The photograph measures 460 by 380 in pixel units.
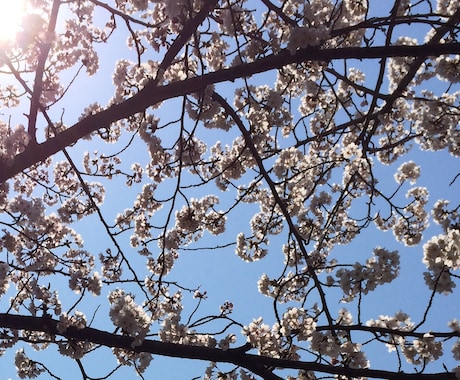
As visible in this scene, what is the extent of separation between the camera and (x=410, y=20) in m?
4.32

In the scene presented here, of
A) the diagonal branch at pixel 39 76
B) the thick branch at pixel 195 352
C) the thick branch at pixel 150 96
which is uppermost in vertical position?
the diagonal branch at pixel 39 76

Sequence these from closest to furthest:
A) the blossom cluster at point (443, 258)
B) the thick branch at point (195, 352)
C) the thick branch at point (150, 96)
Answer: the thick branch at point (195, 352) → the blossom cluster at point (443, 258) → the thick branch at point (150, 96)

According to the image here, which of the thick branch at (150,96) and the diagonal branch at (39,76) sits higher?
the diagonal branch at (39,76)

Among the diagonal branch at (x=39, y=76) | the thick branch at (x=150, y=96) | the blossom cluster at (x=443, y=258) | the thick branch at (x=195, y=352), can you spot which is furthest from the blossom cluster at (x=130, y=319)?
the blossom cluster at (x=443, y=258)

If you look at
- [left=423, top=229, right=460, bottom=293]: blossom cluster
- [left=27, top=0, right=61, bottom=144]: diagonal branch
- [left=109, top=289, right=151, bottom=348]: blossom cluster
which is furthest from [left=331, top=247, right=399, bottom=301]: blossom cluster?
[left=27, top=0, right=61, bottom=144]: diagonal branch

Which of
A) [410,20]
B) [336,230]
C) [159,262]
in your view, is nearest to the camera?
[410,20]

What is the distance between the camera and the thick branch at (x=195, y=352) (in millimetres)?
3693

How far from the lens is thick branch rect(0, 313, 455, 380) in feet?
12.1

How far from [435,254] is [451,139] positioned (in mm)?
2011

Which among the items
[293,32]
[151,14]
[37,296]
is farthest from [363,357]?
[151,14]

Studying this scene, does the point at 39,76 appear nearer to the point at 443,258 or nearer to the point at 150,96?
the point at 150,96

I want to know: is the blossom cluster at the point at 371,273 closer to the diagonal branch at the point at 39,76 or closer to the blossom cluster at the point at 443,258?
the blossom cluster at the point at 443,258

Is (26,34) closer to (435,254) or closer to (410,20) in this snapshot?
(410,20)

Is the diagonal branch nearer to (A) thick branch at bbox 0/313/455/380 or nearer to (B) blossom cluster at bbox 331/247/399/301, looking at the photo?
(A) thick branch at bbox 0/313/455/380
